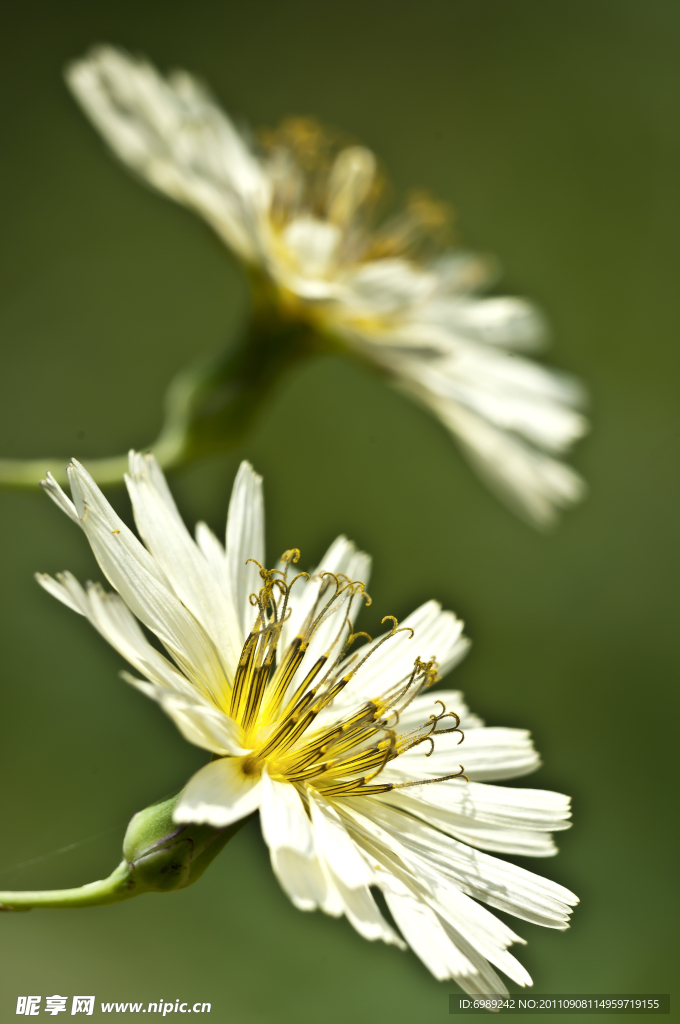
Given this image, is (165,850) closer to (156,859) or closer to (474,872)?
(156,859)

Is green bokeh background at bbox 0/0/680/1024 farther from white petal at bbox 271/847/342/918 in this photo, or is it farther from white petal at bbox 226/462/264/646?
white petal at bbox 271/847/342/918

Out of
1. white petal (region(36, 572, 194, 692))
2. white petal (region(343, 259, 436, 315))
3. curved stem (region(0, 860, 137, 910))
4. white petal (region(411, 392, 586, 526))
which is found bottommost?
curved stem (region(0, 860, 137, 910))

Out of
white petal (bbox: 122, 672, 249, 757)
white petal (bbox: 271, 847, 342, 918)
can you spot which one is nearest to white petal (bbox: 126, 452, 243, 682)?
white petal (bbox: 122, 672, 249, 757)

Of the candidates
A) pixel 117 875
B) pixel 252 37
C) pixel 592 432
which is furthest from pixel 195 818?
pixel 252 37

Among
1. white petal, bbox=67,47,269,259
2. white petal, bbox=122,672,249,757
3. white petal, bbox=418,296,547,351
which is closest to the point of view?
white petal, bbox=122,672,249,757

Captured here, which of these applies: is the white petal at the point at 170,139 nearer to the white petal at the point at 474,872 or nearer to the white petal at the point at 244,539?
the white petal at the point at 244,539

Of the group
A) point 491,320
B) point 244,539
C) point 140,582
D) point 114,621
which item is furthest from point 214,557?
point 491,320
